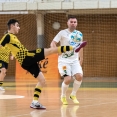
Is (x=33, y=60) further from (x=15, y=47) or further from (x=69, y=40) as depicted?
(x=69, y=40)

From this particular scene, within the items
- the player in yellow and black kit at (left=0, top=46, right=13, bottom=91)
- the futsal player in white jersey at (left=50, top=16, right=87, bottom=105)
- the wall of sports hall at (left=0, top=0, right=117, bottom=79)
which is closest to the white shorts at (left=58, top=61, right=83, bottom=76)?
the futsal player in white jersey at (left=50, top=16, right=87, bottom=105)

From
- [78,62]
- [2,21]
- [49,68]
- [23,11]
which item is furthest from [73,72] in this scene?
[2,21]

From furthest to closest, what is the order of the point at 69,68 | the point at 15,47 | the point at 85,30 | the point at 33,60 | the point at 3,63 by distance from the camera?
the point at 85,30, the point at 3,63, the point at 69,68, the point at 15,47, the point at 33,60

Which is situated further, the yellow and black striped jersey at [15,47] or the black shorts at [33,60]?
the yellow and black striped jersey at [15,47]

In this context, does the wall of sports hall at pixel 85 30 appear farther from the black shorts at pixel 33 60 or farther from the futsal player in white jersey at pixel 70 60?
the black shorts at pixel 33 60

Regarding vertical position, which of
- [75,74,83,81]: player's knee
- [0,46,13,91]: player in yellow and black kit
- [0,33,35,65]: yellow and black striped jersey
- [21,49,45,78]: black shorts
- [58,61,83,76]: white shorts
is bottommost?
[0,46,13,91]: player in yellow and black kit

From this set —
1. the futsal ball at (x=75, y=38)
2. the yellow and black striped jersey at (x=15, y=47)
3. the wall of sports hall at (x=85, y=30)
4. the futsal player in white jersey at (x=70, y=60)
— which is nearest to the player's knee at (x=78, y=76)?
the futsal player in white jersey at (x=70, y=60)

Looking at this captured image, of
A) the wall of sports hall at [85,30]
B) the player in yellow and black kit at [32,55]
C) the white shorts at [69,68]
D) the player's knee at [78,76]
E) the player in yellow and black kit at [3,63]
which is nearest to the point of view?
the player in yellow and black kit at [32,55]

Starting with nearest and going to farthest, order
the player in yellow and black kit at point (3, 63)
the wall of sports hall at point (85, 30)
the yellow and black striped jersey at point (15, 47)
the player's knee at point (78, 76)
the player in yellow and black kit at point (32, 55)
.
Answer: the player in yellow and black kit at point (32, 55) < the yellow and black striped jersey at point (15, 47) < the player's knee at point (78, 76) < the player in yellow and black kit at point (3, 63) < the wall of sports hall at point (85, 30)

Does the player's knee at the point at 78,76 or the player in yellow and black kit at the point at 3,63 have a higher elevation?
the player's knee at the point at 78,76

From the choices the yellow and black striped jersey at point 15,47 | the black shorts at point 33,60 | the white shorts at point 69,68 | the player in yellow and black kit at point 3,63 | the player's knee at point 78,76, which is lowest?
the player in yellow and black kit at point 3,63

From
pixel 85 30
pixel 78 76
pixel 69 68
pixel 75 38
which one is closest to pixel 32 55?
pixel 69 68

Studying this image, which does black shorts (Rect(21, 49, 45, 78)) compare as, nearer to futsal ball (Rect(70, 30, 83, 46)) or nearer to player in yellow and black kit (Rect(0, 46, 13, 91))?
futsal ball (Rect(70, 30, 83, 46))

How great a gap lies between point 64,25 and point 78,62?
13460mm
